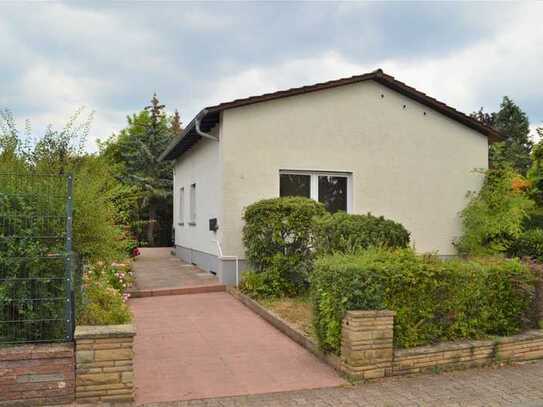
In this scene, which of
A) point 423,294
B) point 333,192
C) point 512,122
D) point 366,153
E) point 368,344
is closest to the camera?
point 368,344

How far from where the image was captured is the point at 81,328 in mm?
4984

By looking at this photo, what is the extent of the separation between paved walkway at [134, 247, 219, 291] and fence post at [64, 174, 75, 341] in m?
5.97

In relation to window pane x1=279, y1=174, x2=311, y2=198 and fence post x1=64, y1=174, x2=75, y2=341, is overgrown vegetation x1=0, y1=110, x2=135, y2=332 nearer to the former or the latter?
fence post x1=64, y1=174, x2=75, y2=341

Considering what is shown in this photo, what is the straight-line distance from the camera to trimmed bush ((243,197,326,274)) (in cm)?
1004

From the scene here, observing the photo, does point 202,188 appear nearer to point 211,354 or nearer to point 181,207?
point 181,207

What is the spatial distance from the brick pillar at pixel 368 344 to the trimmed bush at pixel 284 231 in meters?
4.28

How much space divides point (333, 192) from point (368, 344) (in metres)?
7.01

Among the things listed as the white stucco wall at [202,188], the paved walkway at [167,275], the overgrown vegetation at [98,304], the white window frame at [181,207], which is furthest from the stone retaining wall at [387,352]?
the white window frame at [181,207]

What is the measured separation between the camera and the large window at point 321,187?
12047 mm

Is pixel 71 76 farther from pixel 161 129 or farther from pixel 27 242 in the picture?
pixel 161 129

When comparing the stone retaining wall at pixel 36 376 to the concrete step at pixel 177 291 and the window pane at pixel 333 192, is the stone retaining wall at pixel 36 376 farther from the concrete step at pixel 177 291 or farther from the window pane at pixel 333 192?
the window pane at pixel 333 192

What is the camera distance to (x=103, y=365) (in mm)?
4898

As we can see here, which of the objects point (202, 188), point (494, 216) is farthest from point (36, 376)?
point (494, 216)

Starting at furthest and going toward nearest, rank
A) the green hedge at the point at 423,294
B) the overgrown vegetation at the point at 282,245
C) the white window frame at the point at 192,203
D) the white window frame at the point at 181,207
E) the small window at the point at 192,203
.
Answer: the white window frame at the point at 181,207 < the small window at the point at 192,203 < the white window frame at the point at 192,203 < the overgrown vegetation at the point at 282,245 < the green hedge at the point at 423,294
